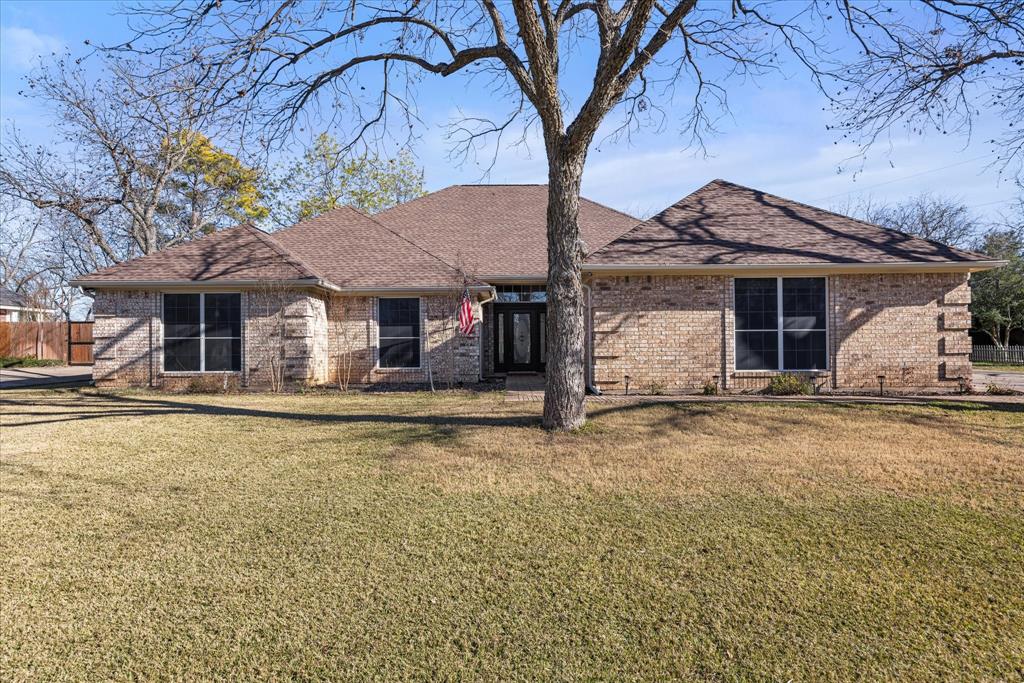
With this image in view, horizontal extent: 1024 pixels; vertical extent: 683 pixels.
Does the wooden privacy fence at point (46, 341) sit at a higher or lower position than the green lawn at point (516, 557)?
higher

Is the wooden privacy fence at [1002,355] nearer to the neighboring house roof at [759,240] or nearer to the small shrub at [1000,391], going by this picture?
the small shrub at [1000,391]

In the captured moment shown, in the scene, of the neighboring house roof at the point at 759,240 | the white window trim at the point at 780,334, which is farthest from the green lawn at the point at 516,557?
the neighboring house roof at the point at 759,240

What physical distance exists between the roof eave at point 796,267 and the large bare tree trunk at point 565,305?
12.8 feet

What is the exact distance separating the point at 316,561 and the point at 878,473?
18.7 feet

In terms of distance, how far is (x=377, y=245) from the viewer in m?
16.8

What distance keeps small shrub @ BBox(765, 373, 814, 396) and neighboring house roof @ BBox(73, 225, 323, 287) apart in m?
11.0

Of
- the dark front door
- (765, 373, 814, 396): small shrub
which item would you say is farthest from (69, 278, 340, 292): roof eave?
(765, 373, 814, 396): small shrub

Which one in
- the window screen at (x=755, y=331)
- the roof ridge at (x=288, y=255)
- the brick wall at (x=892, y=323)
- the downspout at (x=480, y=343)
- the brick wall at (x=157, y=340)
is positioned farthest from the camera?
the downspout at (x=480, y=343)

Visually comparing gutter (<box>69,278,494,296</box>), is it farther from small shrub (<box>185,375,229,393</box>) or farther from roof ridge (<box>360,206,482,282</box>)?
roof ridge (<box>360,206,482,282</box>)

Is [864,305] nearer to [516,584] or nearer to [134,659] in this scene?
[516,584]

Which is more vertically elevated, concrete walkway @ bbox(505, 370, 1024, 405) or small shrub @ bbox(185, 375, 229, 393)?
small shrub @ bbox(185, 375, 229, 393)

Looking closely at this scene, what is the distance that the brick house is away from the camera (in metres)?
12.4

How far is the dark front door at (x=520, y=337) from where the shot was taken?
18203 millimetres

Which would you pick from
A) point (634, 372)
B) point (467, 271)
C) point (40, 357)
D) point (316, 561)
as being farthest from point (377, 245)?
point (40, 357)
